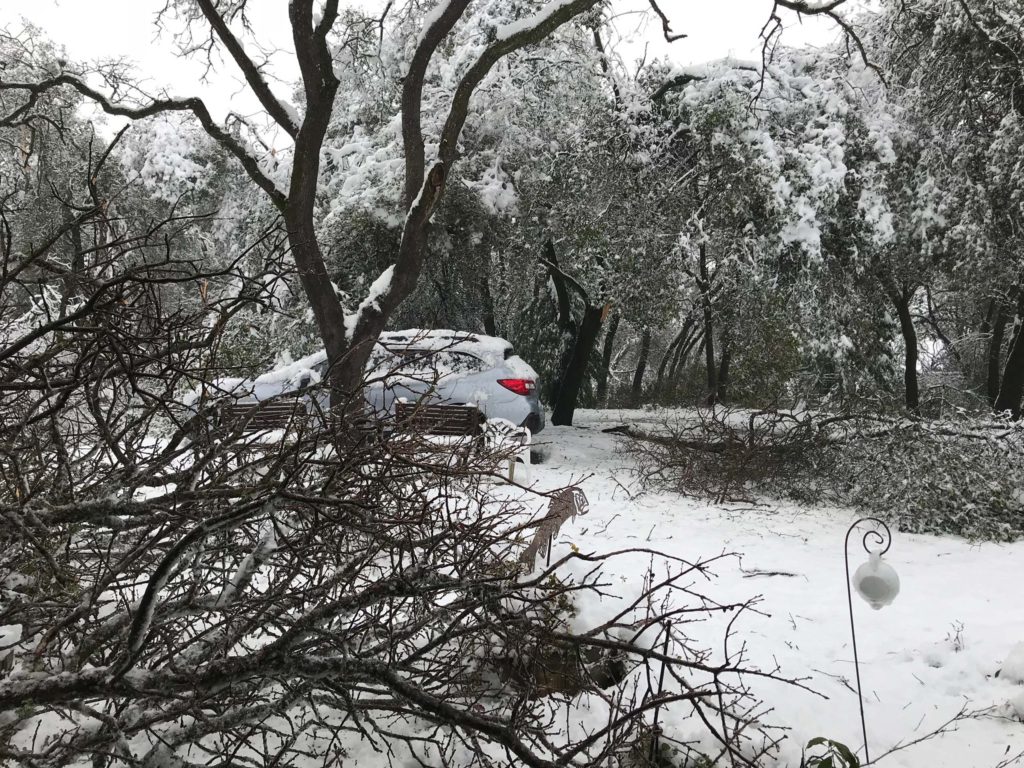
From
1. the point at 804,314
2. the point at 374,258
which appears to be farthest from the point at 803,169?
the point at 374,258

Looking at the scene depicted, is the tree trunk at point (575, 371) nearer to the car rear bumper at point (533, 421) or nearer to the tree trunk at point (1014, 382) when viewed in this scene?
the car rear bumper at point (533, 421)

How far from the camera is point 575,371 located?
1468 cm

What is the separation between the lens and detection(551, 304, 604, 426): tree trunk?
14625 mm

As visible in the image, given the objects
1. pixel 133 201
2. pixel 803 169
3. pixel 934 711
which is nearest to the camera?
pixel 934 711

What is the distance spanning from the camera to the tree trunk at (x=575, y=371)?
48.0 feet

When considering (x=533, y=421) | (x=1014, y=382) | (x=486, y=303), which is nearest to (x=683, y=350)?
(x=486, y=303)

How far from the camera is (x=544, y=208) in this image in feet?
39.3

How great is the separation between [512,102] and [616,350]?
28.7m

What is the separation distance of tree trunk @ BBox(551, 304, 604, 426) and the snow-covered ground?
653 cm

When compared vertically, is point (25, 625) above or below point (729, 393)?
below

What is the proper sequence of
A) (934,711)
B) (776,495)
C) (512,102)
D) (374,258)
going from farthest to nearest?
(374,258)
(512,102)
(776,495)
(934,711)

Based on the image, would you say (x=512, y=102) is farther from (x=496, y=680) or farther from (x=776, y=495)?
(x=496, y=680)

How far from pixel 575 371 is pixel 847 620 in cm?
1011

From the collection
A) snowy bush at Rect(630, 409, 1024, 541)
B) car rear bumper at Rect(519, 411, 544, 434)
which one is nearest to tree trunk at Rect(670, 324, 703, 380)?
car rear bumper at Rect(519, 411, 544, 434)
